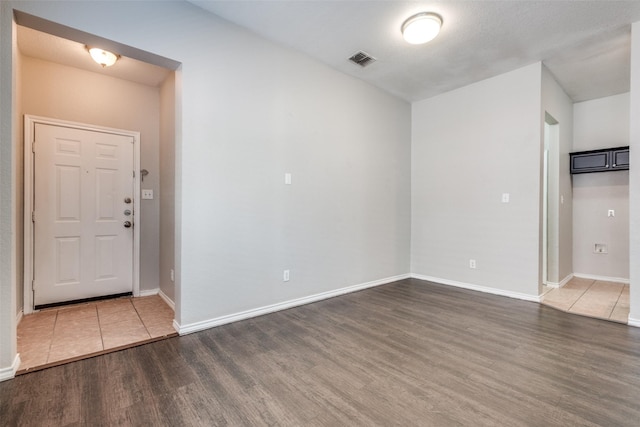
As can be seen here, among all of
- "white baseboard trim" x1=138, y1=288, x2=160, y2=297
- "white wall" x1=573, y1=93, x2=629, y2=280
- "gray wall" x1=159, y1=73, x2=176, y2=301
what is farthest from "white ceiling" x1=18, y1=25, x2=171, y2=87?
"white wall" x1=573, y1=93, x2=629, y2=280

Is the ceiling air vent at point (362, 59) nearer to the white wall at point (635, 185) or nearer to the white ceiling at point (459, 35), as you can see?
the white ceiling at point (459, 35)

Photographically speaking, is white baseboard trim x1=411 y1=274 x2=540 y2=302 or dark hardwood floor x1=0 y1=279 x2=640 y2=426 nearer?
dark hardwood floor x1=0 y1=279 x2=640 y2=426

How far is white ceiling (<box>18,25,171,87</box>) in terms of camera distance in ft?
8.89

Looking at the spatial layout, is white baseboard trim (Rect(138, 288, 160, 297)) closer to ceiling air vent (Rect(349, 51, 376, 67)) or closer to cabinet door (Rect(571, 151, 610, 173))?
ceiling air vent (Rect(349, 51, 376, 67))

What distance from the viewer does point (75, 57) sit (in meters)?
3.05

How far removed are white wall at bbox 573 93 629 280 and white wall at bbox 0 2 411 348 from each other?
3.35 m

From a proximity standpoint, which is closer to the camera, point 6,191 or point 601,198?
point 6,191

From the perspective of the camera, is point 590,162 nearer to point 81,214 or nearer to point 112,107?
point 112,107

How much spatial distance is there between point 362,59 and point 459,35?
3.38ft

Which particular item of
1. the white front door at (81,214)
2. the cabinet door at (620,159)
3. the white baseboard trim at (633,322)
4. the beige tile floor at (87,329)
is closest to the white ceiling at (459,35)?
the cabinet door at (620,159)

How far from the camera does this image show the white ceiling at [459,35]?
2.50 m

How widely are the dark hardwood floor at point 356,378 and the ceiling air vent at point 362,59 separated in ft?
9.56

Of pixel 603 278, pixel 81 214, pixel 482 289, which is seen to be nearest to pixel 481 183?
pixel 482 289

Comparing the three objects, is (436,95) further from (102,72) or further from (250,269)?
(102,72)
